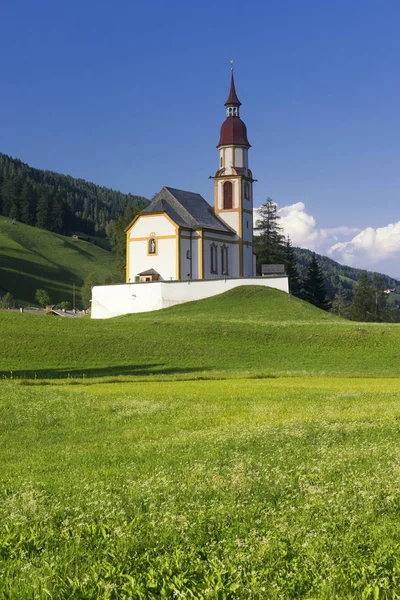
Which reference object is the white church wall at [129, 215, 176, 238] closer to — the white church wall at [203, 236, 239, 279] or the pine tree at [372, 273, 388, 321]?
the white church wall at [203, 236, 239, 279]

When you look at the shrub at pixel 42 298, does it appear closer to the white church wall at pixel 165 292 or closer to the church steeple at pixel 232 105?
the church steeple at pixel 232 105

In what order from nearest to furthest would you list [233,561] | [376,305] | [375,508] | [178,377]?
[233,561] < [375,508] < [178,377] < [376,305]

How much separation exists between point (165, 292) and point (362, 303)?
55292 mm

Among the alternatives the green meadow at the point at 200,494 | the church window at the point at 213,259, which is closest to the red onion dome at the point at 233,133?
the church window at the point at 213,259

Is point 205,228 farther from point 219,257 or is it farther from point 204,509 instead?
point 204,509

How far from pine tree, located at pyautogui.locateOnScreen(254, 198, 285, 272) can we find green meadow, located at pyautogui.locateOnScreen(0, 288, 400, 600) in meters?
71.5

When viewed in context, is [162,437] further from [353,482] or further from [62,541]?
[62,541]

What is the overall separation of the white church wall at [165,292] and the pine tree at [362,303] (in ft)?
154

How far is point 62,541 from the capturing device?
6.73 metres

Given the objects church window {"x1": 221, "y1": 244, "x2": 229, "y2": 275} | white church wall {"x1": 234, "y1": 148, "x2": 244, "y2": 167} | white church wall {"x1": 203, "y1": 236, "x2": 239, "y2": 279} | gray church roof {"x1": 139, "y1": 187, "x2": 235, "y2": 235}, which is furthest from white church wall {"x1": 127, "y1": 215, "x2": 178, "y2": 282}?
white church wall {"x1": 234, "y1": 148, "x2": 244, "y2": 167}

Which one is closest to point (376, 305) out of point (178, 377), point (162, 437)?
point (178, 377)

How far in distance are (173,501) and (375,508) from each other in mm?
2423

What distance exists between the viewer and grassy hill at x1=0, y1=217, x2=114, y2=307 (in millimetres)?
166750

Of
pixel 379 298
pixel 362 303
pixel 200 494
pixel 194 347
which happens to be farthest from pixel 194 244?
pixel 200 494
